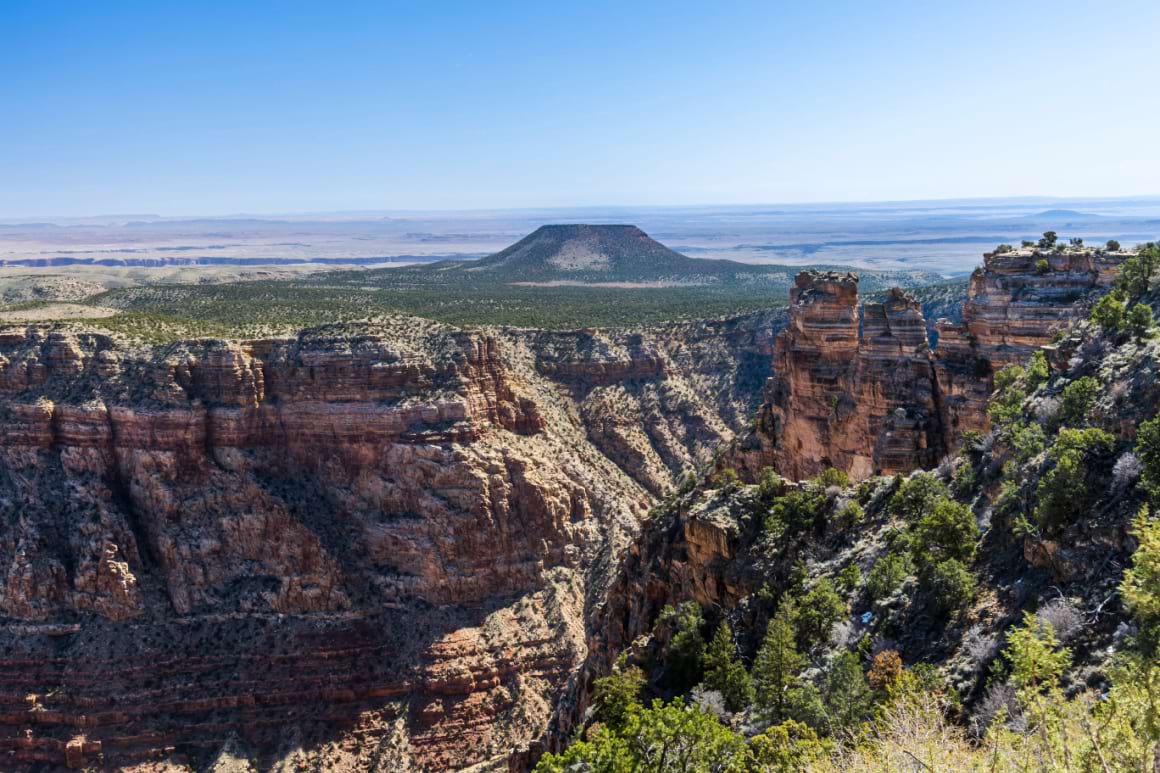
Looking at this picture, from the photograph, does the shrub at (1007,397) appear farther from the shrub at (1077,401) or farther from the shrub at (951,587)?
the shrub at (951,587)

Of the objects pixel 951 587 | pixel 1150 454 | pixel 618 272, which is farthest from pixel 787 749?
pixel 618 272

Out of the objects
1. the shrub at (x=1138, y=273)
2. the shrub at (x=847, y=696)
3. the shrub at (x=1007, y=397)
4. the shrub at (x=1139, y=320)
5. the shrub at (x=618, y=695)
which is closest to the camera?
the shrub at (x=847, y=696)

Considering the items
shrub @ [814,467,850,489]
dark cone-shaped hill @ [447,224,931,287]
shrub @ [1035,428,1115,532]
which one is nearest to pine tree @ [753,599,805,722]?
shrub @ [1035,428,1115,532]

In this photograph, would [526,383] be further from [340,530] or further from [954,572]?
[954,572]

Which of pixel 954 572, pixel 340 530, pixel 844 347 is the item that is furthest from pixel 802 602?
pixel 340 530

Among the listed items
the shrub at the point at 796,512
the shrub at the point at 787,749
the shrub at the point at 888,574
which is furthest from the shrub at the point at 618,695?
the shrub at the point at 888,574

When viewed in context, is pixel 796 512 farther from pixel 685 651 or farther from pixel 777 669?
pixel 777 669
